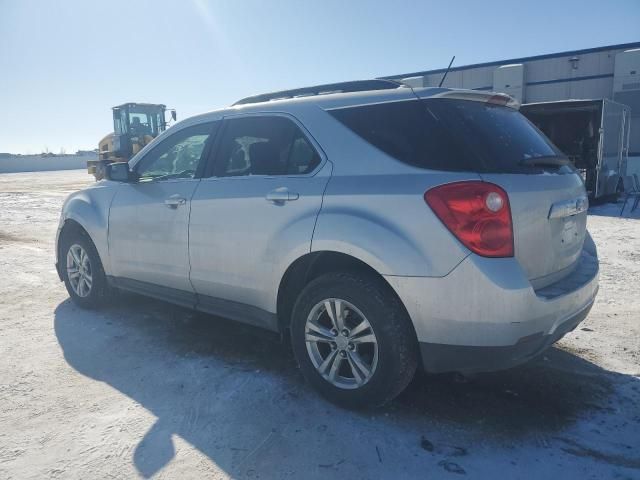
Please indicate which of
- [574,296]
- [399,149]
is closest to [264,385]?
[399,149]

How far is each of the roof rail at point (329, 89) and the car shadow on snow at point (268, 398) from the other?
1941mm

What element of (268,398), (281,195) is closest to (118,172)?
(281,195)

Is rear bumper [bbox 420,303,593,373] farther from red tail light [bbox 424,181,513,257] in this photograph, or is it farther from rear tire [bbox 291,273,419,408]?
red tail light [bbox 424,181,513,257]

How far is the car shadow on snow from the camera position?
259 cm

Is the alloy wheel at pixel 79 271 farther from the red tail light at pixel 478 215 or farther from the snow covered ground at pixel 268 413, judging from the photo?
the red tail light at pixel 478 215

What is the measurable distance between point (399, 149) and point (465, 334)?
3.46 ft

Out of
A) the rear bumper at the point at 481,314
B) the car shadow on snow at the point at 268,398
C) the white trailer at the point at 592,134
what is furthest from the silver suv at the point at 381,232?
the white trailer at the point at 592,134

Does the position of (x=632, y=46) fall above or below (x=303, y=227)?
above

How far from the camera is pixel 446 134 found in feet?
8.55

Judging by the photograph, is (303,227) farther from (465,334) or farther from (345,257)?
(465,334)

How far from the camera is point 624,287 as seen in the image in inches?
202

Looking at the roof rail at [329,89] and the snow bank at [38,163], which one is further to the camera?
the snow bank at [38,163]

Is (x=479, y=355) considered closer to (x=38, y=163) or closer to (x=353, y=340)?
(x=353, y=340)

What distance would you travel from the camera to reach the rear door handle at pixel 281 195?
2973 mm
